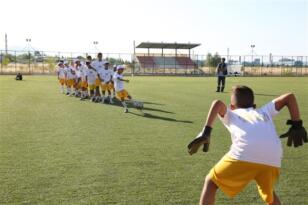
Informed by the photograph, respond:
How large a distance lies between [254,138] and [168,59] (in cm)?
6755

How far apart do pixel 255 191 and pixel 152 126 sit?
5.52 meters

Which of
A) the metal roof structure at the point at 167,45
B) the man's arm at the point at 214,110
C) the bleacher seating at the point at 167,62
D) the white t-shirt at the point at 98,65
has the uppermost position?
the metal roof structure at the point at 167,45

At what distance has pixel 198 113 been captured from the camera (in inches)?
536

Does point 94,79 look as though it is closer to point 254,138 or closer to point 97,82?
point 97,82

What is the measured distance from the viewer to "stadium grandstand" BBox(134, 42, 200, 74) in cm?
6709

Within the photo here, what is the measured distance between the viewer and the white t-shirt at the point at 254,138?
3732mm

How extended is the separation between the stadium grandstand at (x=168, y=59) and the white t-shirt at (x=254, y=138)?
202 ft

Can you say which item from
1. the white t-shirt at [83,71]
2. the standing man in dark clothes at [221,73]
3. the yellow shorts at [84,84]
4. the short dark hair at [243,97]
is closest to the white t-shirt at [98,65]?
the white t-shirt at [83,71]

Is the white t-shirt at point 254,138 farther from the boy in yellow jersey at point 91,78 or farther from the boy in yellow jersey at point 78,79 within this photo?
the boy in yellow jersey at point 78,79

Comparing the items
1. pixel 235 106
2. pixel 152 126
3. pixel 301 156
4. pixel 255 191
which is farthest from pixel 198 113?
pixel 235 106

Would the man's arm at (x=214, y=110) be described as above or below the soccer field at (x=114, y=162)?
above

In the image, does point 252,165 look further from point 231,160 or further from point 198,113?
point 198,113

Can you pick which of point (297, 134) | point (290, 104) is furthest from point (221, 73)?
point (290, 104)

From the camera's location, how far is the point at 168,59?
233ft
